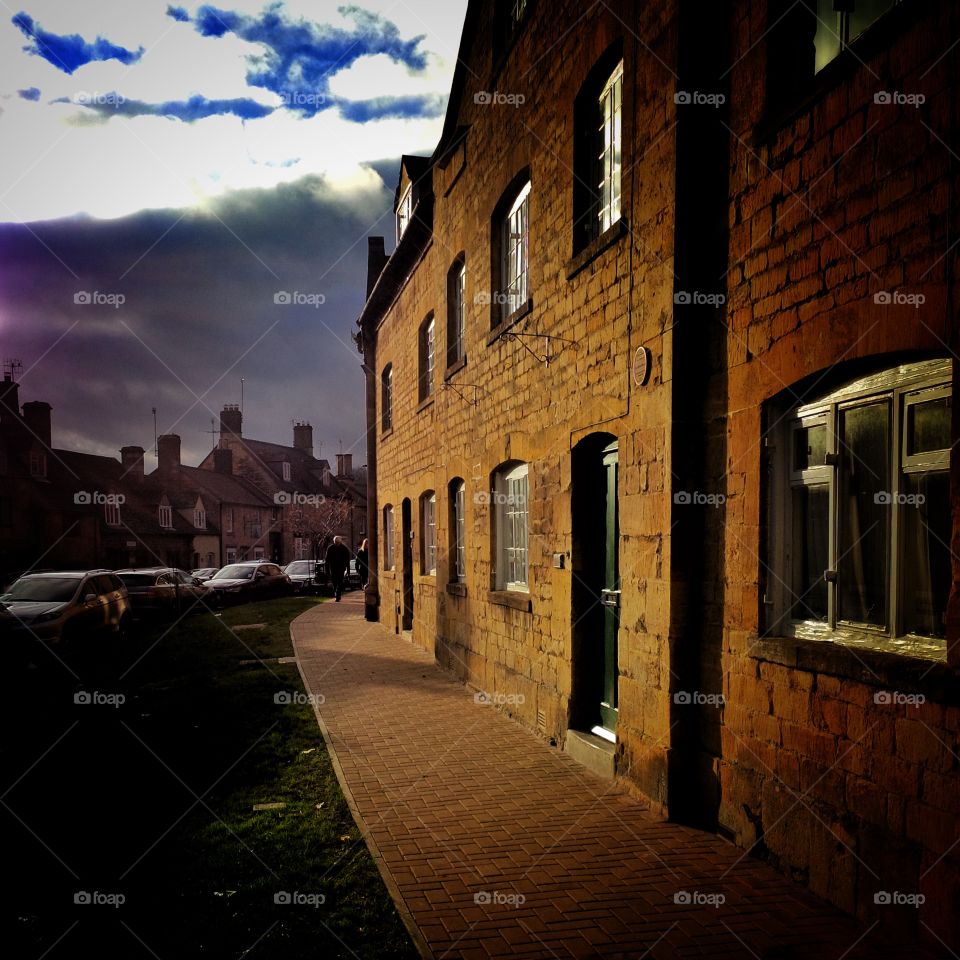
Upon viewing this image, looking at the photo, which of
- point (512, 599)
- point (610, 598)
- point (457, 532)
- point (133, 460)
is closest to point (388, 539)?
point (457, 532)

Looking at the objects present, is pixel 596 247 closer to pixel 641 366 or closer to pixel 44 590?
pixel 641 366

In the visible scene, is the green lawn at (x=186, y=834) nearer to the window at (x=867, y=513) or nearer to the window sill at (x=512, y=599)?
the window sill at (x=512, y=599)

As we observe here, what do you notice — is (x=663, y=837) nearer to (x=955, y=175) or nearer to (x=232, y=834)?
(x=232, y=834)

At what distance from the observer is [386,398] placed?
19359mm

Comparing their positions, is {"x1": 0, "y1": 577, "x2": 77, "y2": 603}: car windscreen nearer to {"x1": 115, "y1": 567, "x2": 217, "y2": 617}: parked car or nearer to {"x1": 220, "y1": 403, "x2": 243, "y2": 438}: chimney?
{"x1": 115, "y1": 567, "x2": 217, "y2": 617}: parked car

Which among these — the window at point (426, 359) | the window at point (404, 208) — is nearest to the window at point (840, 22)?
the window at point (426, 359)

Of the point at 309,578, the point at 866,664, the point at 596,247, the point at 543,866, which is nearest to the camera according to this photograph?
the point at 866,664

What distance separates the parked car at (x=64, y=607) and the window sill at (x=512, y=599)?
28.7 ft

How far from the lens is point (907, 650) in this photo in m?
3.85

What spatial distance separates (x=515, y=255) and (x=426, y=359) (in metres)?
5.34

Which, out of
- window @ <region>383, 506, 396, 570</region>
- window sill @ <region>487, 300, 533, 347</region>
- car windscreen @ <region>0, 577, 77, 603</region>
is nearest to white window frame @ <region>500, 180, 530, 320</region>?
window sill @ <region>487, 300, 533, 347</region>

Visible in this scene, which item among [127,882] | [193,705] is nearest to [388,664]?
[193,705]

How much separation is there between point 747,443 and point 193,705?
7.71 meters

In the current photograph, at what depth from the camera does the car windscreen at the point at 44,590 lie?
14547 mm
